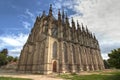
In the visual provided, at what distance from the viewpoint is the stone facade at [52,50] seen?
40.9 m

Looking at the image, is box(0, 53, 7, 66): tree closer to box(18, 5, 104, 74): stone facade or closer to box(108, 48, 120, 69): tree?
box(18, 5, 104, 74): stone facade

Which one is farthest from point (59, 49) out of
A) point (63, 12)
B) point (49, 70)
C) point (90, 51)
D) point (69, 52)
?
point (90, 51)

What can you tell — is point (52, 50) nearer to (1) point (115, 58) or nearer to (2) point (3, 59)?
(1) point (115, 58)

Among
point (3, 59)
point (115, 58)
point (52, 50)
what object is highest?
point (52, 50)

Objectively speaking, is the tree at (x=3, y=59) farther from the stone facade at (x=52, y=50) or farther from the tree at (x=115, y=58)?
the tree at (x=115, y=58)

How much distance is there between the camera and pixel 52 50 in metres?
41.9

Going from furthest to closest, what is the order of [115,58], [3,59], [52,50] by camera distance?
[3,59], [52,50], [115,58]

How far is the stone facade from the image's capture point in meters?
40.9

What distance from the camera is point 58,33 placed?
150ft

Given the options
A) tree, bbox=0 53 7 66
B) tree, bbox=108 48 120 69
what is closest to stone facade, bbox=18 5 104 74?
tree, bbox=108 48 120 69

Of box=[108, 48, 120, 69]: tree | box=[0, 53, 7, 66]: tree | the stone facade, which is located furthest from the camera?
box=[0, 53, 7, 66]: tree

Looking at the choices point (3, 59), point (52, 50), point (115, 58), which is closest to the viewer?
point (115, 58)

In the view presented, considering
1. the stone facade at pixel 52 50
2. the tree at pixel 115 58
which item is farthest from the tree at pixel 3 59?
the tree at pixel 115 58

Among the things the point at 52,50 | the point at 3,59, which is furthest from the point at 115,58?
the point at 3,59
